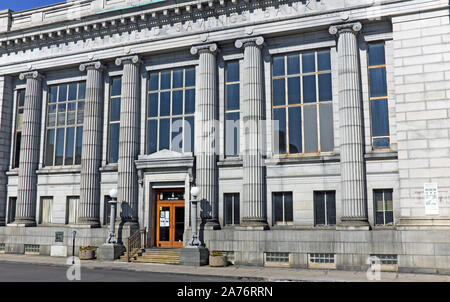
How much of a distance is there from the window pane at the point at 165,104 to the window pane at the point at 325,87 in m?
9.44

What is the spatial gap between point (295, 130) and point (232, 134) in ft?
12.0

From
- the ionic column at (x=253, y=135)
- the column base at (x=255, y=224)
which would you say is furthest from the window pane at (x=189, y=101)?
the column base at (x=255, y=224)

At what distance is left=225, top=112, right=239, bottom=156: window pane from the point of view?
25578 mm

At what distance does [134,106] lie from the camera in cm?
2759

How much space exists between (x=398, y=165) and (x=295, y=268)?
7302 millimetres

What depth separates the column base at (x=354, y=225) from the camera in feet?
71.4

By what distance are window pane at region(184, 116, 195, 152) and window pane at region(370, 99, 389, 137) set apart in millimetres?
10351

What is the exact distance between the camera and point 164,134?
2736cm

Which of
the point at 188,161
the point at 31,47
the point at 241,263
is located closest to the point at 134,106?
the point at 188,161

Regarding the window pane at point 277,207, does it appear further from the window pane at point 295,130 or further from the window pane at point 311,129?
the window pane at point 311,129

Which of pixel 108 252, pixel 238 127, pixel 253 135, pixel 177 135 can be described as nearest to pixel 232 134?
pixel 238 127

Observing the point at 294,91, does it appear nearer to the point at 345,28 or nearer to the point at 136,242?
the point at 345,28
